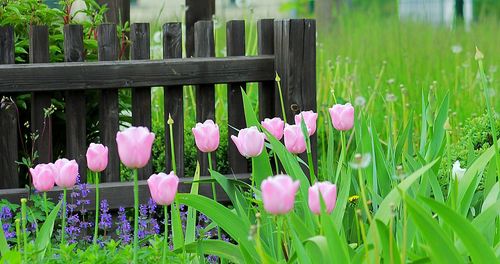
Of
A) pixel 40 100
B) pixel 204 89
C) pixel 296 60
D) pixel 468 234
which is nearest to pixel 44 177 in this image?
pixel 468 234

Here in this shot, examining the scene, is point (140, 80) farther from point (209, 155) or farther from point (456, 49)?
point (456, 49)

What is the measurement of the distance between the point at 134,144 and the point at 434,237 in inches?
25.7

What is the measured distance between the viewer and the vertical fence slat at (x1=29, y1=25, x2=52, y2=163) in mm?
3783

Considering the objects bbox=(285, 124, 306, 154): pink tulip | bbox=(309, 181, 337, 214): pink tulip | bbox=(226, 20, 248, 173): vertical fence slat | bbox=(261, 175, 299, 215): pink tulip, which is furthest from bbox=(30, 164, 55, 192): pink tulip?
bbox=(226, 20, 248, 173): vertical fence slat

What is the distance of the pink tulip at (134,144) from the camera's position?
1997 millimetres

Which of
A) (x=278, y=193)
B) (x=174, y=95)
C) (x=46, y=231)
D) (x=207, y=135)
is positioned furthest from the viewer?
(x=174, y=95)

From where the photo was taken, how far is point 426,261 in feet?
7.51

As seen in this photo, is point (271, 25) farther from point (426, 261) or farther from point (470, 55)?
point (470, 55)

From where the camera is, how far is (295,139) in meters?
2.52

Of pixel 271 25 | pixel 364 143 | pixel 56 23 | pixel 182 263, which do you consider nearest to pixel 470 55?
pixel 271 25

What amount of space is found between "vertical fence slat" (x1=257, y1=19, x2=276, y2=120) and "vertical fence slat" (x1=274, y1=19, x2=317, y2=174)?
61 mm

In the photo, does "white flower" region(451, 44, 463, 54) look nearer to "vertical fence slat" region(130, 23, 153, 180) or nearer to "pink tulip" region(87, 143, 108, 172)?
"vertical fence slat" region(130, 23, 153, 180)

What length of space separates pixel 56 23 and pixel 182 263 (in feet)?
6.71

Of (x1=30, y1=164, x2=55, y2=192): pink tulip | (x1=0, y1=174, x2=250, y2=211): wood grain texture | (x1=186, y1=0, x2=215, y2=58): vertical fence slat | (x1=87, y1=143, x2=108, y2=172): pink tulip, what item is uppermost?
(x1=186, y1=0, x2=215, y2=58): vertical fence slat
